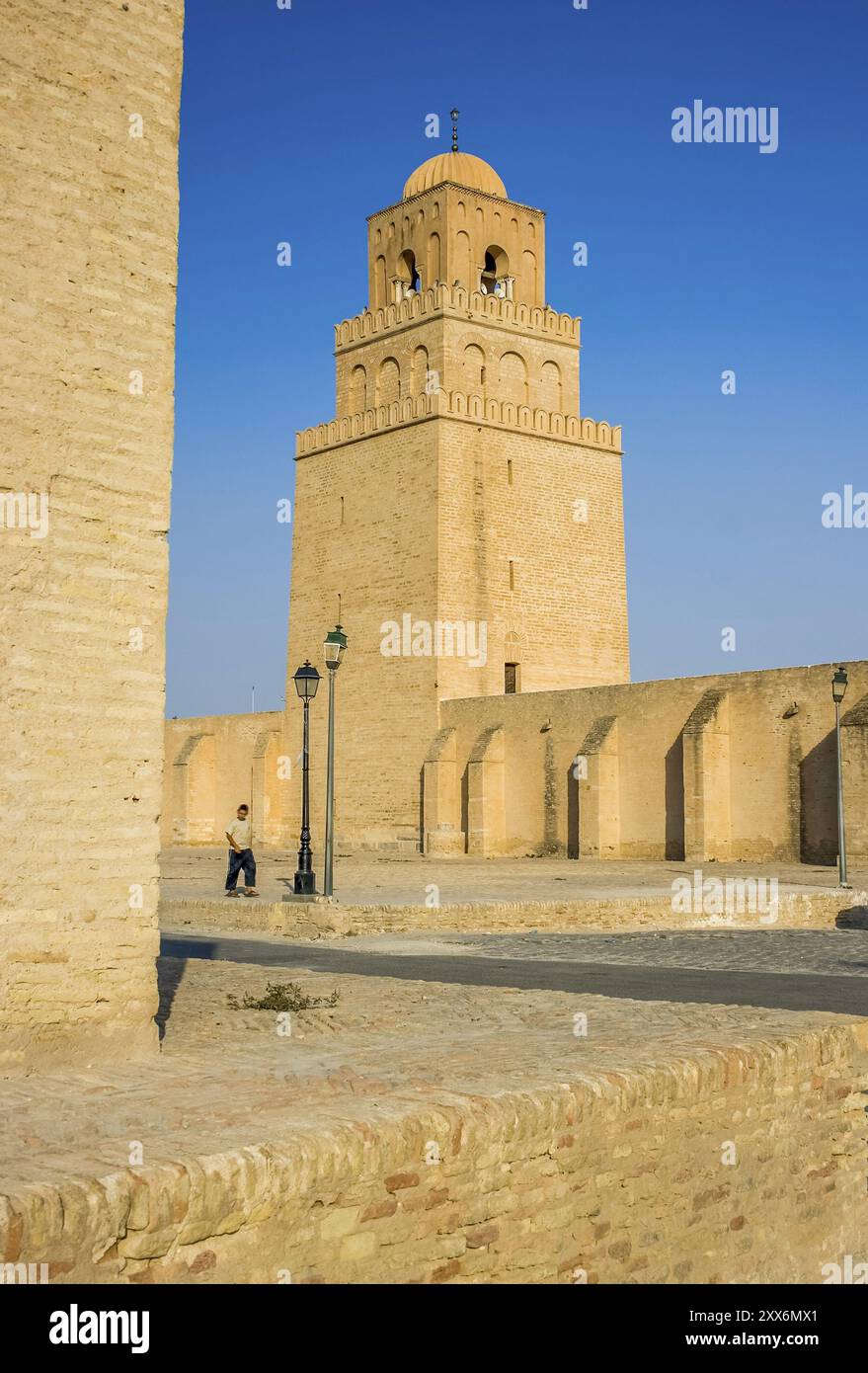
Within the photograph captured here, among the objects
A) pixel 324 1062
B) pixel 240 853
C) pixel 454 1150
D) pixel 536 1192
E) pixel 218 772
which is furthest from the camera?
pixel 218 772

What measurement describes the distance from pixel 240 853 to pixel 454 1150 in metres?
13.2

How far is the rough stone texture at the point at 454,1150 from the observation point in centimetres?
414

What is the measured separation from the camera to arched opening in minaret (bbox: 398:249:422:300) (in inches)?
1462

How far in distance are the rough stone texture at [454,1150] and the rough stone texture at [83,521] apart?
51 centimetres

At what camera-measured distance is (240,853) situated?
17781 mm

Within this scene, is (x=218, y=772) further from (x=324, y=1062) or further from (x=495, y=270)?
(x=324, y=1062)

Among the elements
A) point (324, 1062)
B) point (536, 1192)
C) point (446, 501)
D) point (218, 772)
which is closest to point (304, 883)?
point (324, 1062)

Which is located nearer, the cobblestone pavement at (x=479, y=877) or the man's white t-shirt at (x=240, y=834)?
the man's white t-shirt at (x=240, y=834)

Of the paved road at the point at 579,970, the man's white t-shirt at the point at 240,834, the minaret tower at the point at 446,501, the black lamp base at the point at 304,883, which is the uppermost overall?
the minaret tower at the point at 446,501

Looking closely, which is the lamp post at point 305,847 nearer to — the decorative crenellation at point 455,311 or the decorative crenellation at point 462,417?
the decorative crenellation at point 462,417

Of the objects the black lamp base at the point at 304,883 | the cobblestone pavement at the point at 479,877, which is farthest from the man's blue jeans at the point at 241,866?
the black lamp base at the point at 304,883

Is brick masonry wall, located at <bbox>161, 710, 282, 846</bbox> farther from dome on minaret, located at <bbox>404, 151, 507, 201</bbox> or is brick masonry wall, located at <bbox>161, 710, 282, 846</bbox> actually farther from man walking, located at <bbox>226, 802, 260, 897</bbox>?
man walking, located at <bbox>226, 802, 260, 897</bbox>

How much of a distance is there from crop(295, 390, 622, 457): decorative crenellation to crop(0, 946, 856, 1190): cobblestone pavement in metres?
26.7
